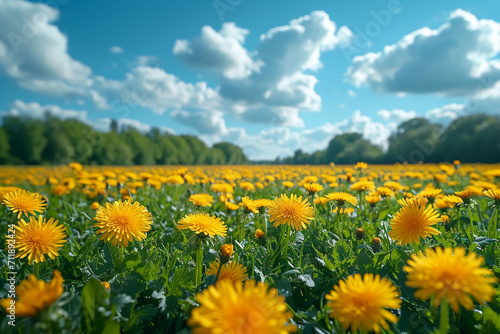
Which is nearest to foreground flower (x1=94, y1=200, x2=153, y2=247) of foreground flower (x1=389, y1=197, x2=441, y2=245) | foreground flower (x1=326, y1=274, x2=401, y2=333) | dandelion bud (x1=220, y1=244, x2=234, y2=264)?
dandelion bud (x1=220, y1=244, x2=234, y2=264)

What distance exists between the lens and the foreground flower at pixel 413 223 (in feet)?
3.67

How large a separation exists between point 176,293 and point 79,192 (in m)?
3.94

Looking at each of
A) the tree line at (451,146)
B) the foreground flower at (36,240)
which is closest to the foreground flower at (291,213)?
the foreground flower at (36,240)

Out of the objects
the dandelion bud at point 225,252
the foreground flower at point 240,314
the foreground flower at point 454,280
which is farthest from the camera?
the dandelion bud at point 225,252

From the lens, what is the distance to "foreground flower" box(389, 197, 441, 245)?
112cm

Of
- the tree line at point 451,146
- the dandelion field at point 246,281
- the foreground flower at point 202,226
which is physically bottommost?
the dandelion field at point 246,281

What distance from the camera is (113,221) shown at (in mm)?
1119

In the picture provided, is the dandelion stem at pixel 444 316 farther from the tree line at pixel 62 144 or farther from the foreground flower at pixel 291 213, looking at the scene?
the tree line at pixel 62 144

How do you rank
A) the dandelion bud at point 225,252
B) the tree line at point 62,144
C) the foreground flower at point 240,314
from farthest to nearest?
the tree line at point 62,144 → the dandelion bud at point 225,252 → the foreground flower at point 240,314

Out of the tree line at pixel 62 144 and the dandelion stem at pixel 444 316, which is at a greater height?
the tree line at pixel 62 144

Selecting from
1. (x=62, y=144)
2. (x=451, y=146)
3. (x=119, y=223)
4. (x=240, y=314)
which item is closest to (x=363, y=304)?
(x=240, y=314)

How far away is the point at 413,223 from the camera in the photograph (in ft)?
3.77

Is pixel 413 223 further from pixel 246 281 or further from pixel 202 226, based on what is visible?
pixel 202 226

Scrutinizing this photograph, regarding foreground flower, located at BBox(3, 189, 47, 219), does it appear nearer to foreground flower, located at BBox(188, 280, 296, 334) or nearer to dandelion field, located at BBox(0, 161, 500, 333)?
dandelion field, located at BBox(0, 161, 500, 333)
